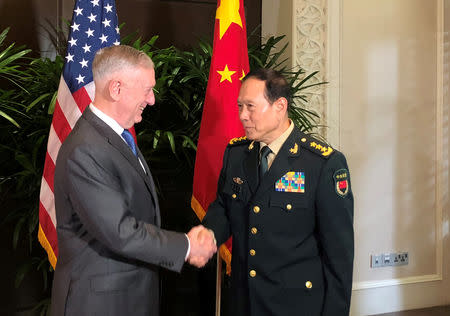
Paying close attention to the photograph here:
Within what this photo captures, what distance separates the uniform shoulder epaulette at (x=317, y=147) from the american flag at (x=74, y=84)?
1.25 m

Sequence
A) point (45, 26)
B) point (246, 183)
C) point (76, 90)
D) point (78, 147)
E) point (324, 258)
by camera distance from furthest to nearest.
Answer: point (45, 26) < point (76, 90) < point (246, 183) < point (324, 258) < point (78, 147)

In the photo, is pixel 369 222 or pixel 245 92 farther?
pixel 369 222

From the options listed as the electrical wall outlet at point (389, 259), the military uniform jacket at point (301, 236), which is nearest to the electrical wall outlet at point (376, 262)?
the electrical wall outlet at point (389, 259)

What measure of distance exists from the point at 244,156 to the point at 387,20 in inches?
97.2

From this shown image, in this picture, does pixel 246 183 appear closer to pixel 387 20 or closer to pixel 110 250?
pixel 110 250

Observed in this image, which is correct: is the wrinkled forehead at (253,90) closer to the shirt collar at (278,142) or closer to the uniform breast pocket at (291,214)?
the shirt collar at (278,142)

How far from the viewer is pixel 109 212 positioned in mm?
1570

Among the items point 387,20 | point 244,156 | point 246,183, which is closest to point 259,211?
point 246,183

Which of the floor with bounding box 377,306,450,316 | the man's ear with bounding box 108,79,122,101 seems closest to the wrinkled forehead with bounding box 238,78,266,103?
the man's ear with bounding box 108,79,122,101

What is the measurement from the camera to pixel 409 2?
404 cm

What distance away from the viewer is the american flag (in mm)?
2646

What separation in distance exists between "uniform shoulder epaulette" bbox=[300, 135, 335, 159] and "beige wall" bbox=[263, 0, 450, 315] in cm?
190

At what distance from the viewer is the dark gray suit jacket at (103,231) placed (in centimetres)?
158

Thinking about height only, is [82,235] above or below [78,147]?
below
